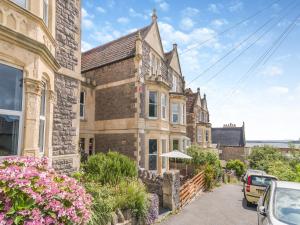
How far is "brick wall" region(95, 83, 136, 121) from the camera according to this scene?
618 inches

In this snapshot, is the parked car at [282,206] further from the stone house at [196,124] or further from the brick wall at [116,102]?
the stone house at [196,124]

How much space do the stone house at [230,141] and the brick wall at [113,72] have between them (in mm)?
33379

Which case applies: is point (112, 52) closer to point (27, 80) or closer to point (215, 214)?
point (27, 80)

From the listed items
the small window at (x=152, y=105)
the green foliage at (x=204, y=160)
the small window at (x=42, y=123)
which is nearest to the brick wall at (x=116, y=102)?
the small window at (x=152, y=105)

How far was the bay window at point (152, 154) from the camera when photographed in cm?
1641

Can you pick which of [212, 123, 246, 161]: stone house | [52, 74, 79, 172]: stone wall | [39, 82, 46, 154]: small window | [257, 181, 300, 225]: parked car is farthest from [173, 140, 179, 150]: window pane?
[212, 123, 246, 161]: stone house

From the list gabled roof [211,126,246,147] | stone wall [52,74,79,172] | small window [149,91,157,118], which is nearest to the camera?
stone wall [52,74,79,172]

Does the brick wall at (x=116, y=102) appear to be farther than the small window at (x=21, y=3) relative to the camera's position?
Yes

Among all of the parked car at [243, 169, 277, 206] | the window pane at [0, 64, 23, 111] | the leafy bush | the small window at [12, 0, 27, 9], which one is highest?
the small window at [12, 0, 27, 9]

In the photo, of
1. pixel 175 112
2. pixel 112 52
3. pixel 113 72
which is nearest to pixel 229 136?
pixel 175 112

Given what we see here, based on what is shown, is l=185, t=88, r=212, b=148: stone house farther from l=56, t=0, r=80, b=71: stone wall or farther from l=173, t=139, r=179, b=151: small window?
l=56, t=0, r=80, b=71: stone wall

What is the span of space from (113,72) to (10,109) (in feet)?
38.4

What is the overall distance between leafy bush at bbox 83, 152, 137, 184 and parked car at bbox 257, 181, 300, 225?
5.58 m

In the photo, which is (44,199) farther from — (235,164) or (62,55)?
(235,164)
